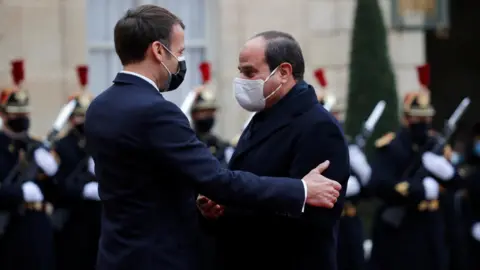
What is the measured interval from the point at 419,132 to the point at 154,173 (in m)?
5.36

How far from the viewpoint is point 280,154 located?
13.8ft

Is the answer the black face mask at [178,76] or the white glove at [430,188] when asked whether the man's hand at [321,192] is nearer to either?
the black face mask at [178,76]

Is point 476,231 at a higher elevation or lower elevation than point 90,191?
lower

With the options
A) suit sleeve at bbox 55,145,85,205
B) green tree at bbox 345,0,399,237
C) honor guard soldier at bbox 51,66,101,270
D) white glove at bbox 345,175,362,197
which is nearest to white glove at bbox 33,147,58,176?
suit sleeve at bbox 55,145,85,205

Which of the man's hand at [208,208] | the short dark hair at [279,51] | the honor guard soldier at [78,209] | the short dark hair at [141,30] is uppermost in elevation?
the short dark hair at [141,30]

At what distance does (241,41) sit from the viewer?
11398mm

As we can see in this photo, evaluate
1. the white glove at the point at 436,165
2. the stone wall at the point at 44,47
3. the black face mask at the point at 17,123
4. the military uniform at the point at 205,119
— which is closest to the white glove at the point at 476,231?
the white glove at the point at 436,165

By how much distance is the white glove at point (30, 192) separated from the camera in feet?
26.7

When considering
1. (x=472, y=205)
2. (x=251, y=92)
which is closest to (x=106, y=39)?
(x=472, y=205)

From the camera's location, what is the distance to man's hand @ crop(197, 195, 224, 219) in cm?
427

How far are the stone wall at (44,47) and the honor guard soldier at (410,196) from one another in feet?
10.9

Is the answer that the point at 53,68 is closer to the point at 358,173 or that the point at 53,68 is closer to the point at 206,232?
the point at 358,173

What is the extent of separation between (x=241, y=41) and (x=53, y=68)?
197cm

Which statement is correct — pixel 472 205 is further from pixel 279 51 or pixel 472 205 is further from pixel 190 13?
pixel 279 51
